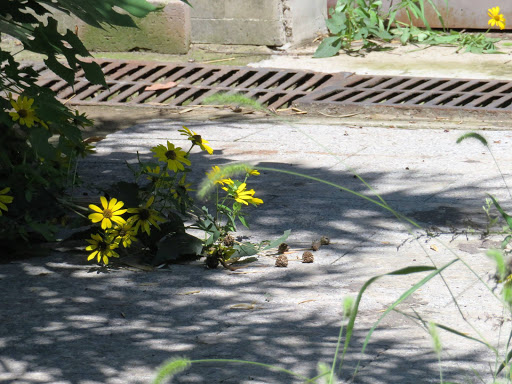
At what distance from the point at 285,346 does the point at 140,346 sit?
41cm

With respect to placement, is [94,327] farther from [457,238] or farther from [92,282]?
[457,238]

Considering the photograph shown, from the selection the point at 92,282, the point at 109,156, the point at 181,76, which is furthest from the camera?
the point at 181,76

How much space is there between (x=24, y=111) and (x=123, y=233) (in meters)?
0.65

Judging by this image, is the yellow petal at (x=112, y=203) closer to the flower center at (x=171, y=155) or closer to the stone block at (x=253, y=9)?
the flower center at (x=171, y=155)

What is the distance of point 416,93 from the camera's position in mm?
5828

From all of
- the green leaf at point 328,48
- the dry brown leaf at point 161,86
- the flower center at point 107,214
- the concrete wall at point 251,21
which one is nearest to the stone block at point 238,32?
the concrete wall at point 251,21

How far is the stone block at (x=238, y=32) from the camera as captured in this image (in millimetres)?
7211

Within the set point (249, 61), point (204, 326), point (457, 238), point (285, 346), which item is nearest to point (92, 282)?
point (204, 326)

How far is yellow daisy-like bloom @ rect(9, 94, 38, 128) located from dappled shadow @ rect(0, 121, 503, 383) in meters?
0.53

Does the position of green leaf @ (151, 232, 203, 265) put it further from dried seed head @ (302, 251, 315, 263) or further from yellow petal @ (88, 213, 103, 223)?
dried seed head @ (302, 251, 315, 263)

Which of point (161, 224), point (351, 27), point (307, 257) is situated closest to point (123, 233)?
point (161, 224)

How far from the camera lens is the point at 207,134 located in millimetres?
5133

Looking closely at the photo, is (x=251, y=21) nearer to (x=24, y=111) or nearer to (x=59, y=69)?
(x=24, y=111)

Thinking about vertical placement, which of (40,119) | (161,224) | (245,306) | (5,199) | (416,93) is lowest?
(245,306)
